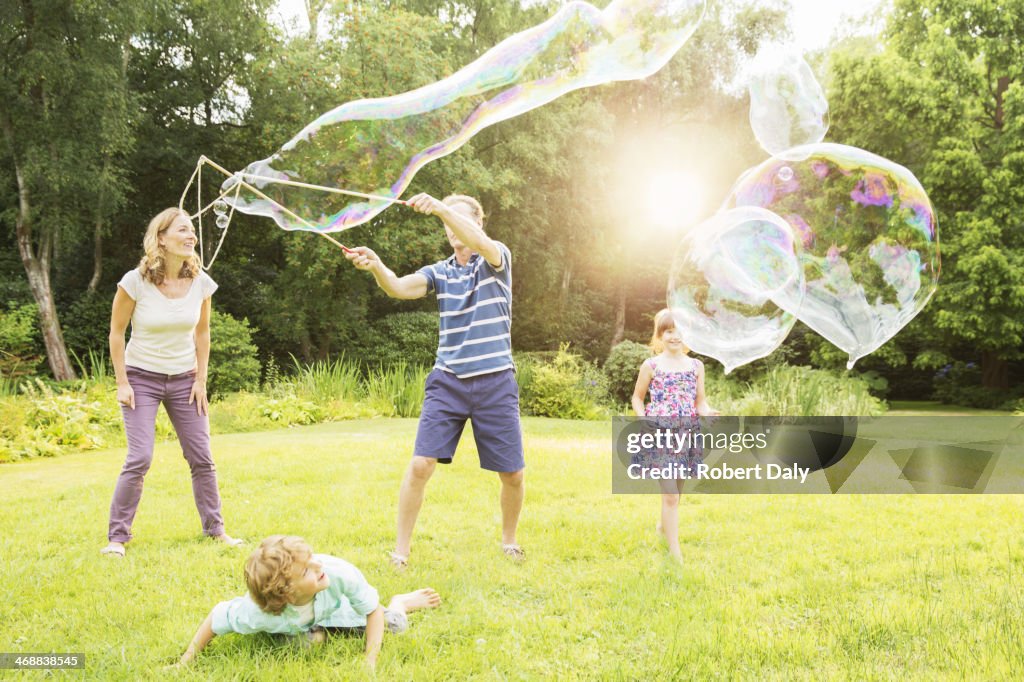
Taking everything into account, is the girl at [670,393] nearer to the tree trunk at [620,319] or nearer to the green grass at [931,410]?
the green grass at [931,410]

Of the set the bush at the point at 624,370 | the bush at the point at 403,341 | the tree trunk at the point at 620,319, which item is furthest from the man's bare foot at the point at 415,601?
the tree trunk at the point at 620,319

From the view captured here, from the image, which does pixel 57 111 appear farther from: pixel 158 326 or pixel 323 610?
pixel 323 610

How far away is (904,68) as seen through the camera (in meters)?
14.4

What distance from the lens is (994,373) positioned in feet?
49.2

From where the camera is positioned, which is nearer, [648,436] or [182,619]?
[182,619]

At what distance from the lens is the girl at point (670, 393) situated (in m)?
3.92

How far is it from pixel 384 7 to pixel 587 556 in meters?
15.2

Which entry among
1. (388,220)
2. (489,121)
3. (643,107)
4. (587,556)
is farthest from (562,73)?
(643,107)

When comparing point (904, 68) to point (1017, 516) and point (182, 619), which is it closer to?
point (1017, 516)

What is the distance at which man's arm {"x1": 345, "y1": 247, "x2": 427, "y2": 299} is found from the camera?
3164 mm

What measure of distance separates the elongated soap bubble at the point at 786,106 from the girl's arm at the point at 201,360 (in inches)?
139

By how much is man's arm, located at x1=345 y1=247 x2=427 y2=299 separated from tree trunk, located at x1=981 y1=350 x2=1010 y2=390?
48.8ft

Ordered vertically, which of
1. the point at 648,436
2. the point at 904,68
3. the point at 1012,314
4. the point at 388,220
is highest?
the point at 904,68

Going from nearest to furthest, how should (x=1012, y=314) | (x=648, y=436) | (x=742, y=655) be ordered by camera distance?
(x=742, y=655) < (x=648, y=436) < (x=1012, y=314)
